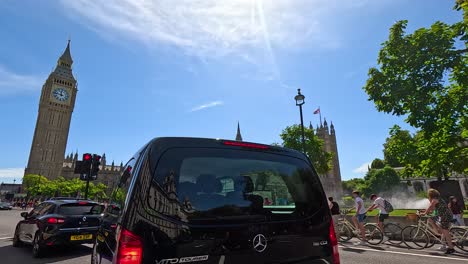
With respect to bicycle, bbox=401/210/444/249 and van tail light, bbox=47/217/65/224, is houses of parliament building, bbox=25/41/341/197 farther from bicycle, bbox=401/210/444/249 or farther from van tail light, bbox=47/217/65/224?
van tail light, bbox=47/217/65/224

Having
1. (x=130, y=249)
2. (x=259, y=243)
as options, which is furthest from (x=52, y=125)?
(x=259, y=243)

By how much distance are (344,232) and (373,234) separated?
1.18m

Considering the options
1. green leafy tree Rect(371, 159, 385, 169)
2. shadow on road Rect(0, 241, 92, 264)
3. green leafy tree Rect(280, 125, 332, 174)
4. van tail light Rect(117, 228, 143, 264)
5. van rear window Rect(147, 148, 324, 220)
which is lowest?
shadow on road Rect(0, 241, 92, 264)

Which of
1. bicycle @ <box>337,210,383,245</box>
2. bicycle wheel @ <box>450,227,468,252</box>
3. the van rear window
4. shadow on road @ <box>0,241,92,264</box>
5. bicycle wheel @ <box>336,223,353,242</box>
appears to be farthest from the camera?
bicycle wheel @ <box>336,223,353,242</box>

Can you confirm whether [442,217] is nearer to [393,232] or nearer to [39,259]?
[393,232]

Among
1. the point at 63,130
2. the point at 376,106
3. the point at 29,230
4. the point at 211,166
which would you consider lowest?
the point at 29,230

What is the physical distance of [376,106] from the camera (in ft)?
49.9

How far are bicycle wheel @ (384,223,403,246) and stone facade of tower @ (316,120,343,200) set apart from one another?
288 ft

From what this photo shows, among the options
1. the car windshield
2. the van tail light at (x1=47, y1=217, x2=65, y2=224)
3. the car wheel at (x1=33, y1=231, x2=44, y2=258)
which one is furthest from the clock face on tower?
the van tail light at (x1=47, y1=217, x2=65, y2=224)

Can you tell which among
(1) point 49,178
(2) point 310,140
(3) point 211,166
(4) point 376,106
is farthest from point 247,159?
(1) point 49,178

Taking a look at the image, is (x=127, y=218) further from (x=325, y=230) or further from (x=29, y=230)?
(x=29, y=230)

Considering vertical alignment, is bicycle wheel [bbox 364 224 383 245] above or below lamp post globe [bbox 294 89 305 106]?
below

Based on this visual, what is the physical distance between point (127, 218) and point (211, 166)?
765mm

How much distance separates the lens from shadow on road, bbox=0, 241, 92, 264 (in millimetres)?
7430
